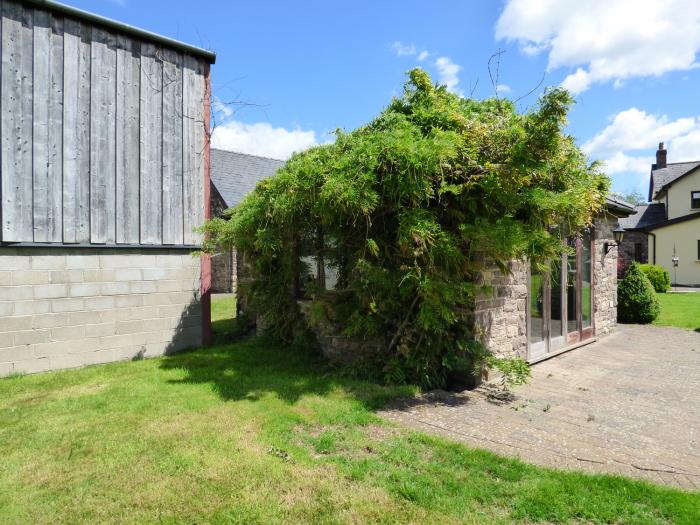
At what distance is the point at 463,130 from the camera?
17.0ft

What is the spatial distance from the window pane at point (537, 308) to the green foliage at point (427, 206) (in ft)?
6.16

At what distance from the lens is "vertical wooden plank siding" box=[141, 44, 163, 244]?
21.7ft

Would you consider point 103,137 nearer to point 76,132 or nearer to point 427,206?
point 76,132

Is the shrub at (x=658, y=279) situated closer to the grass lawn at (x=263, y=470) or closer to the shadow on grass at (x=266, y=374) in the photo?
the shadow on grass at (x=266, y=374)

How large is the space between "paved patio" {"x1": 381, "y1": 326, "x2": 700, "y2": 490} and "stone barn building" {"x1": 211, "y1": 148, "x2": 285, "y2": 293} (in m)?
12.0

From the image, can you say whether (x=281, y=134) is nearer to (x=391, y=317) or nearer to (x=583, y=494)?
(x=391, y=317)

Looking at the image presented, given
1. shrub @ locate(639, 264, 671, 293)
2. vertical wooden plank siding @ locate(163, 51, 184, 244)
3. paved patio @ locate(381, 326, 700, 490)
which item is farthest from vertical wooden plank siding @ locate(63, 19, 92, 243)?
Answer: shrub @ locate(639, 264, 671, 293)

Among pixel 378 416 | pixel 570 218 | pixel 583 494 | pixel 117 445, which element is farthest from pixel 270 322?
pixel 583 494

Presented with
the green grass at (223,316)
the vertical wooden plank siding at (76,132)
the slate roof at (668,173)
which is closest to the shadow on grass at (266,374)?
the green grass at (223,316)

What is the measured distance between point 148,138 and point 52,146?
4.15ft

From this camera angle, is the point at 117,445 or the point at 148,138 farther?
the point at 148,138

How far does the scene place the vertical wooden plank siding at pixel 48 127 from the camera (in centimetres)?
571

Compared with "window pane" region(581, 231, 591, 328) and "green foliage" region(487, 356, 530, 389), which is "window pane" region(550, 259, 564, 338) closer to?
"window pane" region(581, 231, 591, 328)

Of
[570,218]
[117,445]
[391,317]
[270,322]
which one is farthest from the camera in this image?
[270,322]
